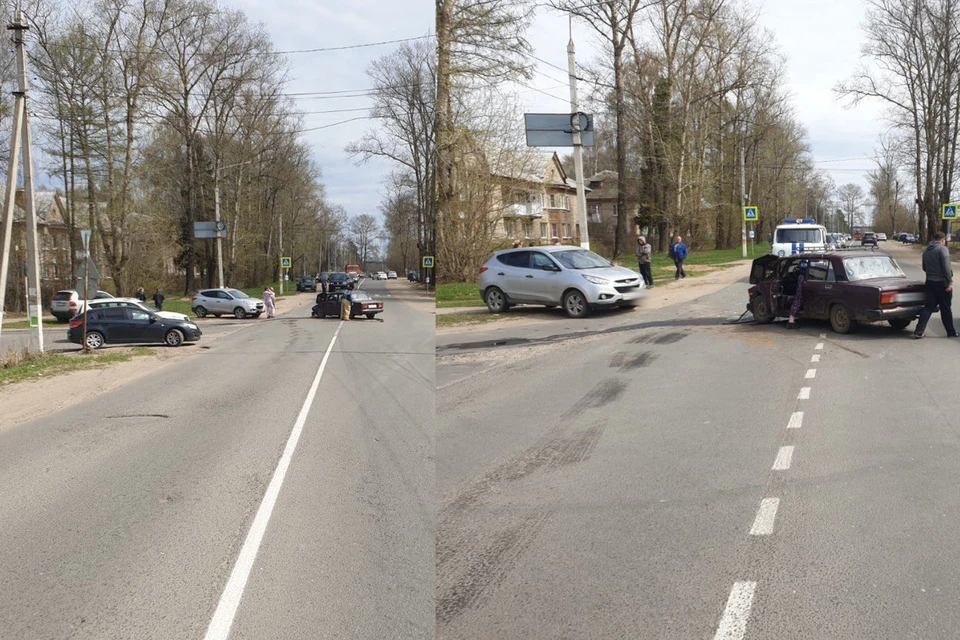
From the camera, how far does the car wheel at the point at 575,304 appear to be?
18.1 metres

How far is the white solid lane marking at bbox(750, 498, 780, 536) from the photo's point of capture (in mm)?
5242

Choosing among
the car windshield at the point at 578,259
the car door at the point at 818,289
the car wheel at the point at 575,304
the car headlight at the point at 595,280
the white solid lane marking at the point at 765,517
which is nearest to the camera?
the white solid lane marking at the point at 765,517

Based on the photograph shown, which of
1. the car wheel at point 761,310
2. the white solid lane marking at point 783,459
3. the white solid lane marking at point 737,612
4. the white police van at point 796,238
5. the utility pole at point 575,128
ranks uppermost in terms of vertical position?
the utility pole at point 575,128

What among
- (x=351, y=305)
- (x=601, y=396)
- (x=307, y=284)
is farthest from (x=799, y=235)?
(x=307, y=284)

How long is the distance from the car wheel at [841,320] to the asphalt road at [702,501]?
2417 millimetres

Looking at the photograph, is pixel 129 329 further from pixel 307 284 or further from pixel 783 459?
pixel 307 284

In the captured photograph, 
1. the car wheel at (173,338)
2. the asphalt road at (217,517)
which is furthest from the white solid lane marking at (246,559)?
the car wheel at (173,338)

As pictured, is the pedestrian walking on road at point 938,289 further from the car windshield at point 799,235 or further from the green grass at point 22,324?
the green grass at point 22,324

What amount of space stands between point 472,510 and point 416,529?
1.93 ft

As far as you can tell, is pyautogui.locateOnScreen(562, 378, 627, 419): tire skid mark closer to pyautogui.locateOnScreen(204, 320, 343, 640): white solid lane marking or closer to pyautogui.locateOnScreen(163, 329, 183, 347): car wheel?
pyautogui.locateOnScreen(204, 320, 343, 640): white solid lane marking

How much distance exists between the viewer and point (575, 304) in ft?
59.8

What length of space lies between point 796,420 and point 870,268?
7.62 metres

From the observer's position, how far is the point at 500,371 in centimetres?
1218

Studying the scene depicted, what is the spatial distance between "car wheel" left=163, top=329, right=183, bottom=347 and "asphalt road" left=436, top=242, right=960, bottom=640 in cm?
1877
